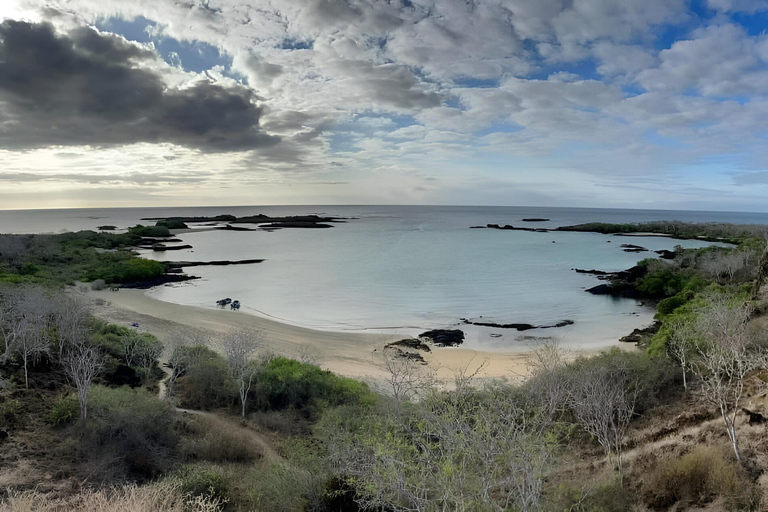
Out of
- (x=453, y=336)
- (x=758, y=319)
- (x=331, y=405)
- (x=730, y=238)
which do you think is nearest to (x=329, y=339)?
(x=453, y=336)

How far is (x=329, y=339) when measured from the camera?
3027 cm

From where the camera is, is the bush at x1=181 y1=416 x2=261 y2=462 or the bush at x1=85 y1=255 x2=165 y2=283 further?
the bush at x1=85 y1=255 x2=165 y2=283

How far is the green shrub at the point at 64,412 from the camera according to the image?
51.4 ft

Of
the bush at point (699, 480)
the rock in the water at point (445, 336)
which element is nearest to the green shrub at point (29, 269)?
the rock in the water at point (445, 336)

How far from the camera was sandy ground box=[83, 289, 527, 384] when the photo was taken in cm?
2446

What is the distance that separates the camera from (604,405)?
520 inches

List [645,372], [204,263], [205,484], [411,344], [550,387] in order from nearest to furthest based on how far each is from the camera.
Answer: [205,484] < [550,387] < [645,372] < [411,344] < [204,263]

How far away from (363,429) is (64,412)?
1094 cm

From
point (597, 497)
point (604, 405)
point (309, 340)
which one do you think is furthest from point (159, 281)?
point (597, 497)

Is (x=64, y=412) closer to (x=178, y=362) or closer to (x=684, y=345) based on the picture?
(x=178, y=362)

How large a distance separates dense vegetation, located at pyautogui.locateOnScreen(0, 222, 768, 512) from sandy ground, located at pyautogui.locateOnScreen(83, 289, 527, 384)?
238 cm

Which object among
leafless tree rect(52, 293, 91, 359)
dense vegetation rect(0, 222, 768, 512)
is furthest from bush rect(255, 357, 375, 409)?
leafless tree rect(52, 293, 91, 359)

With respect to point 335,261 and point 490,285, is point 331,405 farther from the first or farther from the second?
point 335,261

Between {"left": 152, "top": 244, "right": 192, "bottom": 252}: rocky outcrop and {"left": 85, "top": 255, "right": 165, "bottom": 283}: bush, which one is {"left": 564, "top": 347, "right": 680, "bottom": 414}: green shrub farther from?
{"left": 152, "top": 244, "right": 192, "bottom": 252}: rocky outcrop
